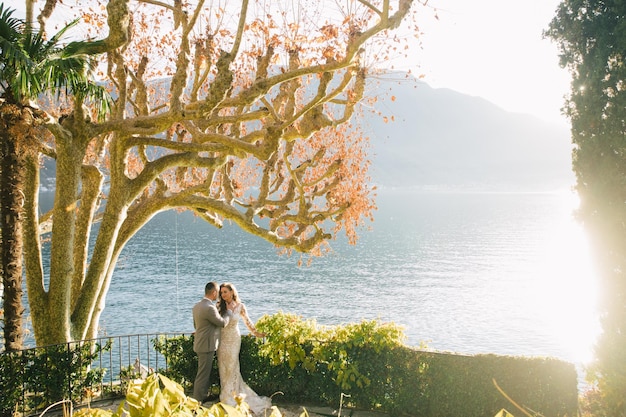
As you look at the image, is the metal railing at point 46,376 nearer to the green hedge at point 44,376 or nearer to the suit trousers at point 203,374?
the green hedge at point 44,376

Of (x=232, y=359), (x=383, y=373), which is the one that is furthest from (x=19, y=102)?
(x=383, y=373)

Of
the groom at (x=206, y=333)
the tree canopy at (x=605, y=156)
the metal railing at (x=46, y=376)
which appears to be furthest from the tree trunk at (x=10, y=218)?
the tree canopy at (x=605, y=156)

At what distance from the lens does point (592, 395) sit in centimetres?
1200

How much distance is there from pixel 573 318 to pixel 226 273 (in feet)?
138

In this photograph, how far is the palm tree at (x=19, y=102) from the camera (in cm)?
997

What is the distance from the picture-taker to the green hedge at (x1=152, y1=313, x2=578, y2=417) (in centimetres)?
1032

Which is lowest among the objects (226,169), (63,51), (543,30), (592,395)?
(592,395)

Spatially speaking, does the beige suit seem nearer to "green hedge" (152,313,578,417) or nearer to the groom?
the groom

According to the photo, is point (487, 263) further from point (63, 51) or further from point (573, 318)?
point (63, 51)

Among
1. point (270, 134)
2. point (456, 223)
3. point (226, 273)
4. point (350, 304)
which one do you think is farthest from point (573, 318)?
point (456, 223)

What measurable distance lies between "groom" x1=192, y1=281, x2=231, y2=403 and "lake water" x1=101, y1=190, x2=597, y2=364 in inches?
846

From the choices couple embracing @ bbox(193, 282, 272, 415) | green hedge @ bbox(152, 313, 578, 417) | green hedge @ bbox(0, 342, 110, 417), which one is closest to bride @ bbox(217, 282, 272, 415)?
couple embracing @ bbox(193, 282, 272, 415)

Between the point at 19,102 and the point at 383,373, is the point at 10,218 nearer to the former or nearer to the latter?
the point at 19,102

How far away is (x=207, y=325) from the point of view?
34.8ft
